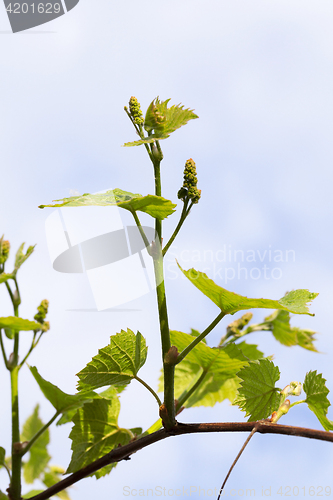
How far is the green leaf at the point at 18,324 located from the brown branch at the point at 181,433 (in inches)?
10.3

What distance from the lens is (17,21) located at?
Result: 1358 millimetres

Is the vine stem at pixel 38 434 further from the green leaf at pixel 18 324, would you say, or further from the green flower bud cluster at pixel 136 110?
the green flower bud cluster at pixel 136 110

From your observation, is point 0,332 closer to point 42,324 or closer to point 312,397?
point 42,324

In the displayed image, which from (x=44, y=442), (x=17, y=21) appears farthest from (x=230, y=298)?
(x=17, y=21)

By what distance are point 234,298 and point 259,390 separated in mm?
264

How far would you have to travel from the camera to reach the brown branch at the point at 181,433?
2.22 feet

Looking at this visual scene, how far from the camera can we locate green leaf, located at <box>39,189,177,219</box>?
2.56 ft

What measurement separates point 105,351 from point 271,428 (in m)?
0.34

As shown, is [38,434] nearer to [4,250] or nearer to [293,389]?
[4,250]

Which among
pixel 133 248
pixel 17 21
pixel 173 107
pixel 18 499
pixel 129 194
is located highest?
pixel 17 21

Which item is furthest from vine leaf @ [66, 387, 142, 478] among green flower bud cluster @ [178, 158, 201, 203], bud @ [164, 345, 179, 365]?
green flower bud cluster @ [178, 158, 201, 203]

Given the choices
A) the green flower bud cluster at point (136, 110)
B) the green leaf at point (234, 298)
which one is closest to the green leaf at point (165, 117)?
the green flower bud cluster at point (136, 110)

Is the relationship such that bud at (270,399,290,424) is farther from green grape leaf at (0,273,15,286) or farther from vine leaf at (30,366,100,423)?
green grape leaf at (0,273,15,286)

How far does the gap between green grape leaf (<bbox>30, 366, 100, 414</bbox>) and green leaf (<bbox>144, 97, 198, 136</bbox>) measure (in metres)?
0.53
